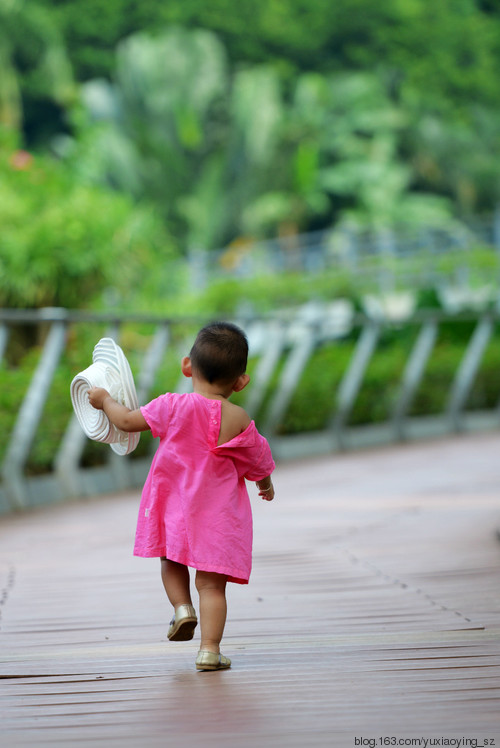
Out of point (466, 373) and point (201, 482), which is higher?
point (201, 482)

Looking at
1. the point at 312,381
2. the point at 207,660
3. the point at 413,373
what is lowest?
Result: the point at 413,373

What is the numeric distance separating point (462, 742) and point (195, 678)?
977 mm

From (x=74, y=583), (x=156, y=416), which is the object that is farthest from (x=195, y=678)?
(x=74, y=583)

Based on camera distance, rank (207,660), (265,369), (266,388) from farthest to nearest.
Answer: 1. (266,388)
2. (265,369)
3. (207,660)

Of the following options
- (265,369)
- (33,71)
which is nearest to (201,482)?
(265,369)

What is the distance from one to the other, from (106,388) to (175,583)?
57 centimetres

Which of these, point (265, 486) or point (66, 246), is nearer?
point (265, 486)

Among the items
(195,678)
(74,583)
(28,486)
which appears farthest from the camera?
(28,486)

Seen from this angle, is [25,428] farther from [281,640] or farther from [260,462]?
[260,462]

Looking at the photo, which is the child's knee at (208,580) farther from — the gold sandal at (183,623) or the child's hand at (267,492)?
the child's hand at (267,492)

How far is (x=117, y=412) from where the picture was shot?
3379 millimetres

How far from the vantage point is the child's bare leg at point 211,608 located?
332 cm

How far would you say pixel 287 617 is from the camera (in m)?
4.07

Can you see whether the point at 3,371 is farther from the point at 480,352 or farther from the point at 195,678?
the point at 480,352
